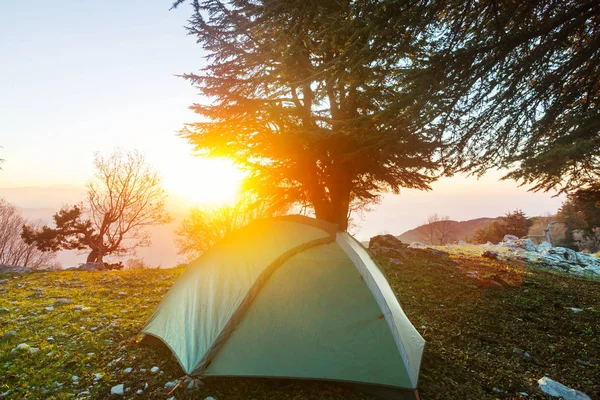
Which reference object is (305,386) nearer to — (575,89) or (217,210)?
(575,89)

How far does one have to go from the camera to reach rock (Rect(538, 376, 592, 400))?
358 centimetres

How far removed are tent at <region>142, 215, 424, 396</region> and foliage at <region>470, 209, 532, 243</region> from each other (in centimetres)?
4301

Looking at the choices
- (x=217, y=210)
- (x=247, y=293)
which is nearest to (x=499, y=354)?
(x=247, y=293)

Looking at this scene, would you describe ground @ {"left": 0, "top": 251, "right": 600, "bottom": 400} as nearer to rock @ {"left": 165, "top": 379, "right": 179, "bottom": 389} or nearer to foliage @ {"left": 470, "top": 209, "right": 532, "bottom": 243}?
rock @ {"left": 165, "top": 379, "right": 179, "bottom": 389}

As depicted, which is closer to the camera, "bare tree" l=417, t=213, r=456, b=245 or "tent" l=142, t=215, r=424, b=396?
"tent" l=142, t=215, r=424, b=396

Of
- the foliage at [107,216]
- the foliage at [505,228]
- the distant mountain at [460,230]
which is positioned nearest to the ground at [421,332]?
the foliage at [107,216]

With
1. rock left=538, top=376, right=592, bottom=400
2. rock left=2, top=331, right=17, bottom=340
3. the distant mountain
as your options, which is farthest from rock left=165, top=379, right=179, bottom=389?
the distant mountain

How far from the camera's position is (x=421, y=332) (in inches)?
211

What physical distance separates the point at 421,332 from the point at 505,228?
4207cm

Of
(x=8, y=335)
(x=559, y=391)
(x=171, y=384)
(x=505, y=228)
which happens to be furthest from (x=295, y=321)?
(x=505, y=228)

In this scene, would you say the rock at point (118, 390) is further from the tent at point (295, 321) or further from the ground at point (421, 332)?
the tent at point (295, 321)

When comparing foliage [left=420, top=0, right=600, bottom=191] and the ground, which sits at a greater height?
foliage [left=420, top=0, right=600, bottom=191]

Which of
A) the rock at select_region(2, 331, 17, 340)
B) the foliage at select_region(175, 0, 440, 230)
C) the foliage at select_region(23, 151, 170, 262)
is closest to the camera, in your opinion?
the rock at select_region(2, 331, 17, 340)

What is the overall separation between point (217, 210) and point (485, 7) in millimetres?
24451
